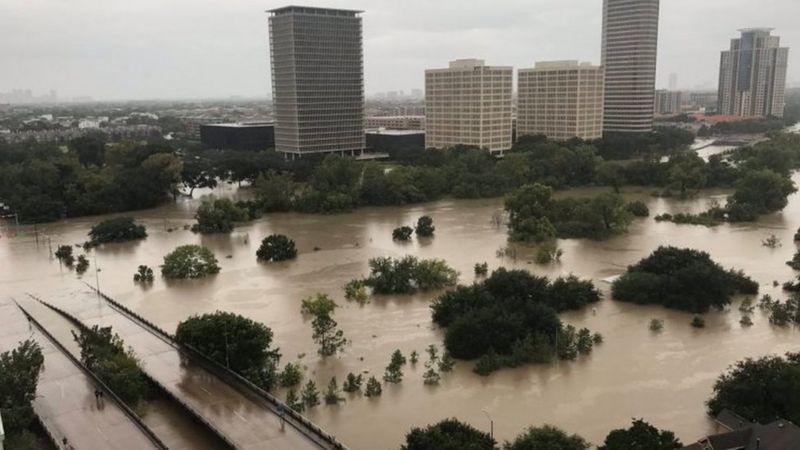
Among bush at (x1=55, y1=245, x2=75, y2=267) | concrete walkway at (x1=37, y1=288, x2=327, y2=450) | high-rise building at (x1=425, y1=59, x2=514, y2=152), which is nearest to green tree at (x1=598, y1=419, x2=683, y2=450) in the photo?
concrete walkway at (x1=37, y1=288, x2=327, y2=450)

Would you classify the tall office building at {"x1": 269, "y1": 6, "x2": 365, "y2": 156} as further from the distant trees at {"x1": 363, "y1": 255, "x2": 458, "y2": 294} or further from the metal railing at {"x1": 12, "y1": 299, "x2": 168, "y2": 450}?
the metal railing at {"x1": 12, "y1": 299, "x2": 168, "y2": 450}

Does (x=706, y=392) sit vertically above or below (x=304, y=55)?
below

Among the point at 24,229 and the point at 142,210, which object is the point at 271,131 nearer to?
the point at 142,210

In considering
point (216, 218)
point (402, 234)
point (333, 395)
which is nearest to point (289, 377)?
point (333, 395)

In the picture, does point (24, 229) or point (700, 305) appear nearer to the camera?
point (700, 305)

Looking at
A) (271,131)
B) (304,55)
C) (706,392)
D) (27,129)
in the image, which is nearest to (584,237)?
(706,392)

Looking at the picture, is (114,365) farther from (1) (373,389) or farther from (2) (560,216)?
(2) (560,216)
